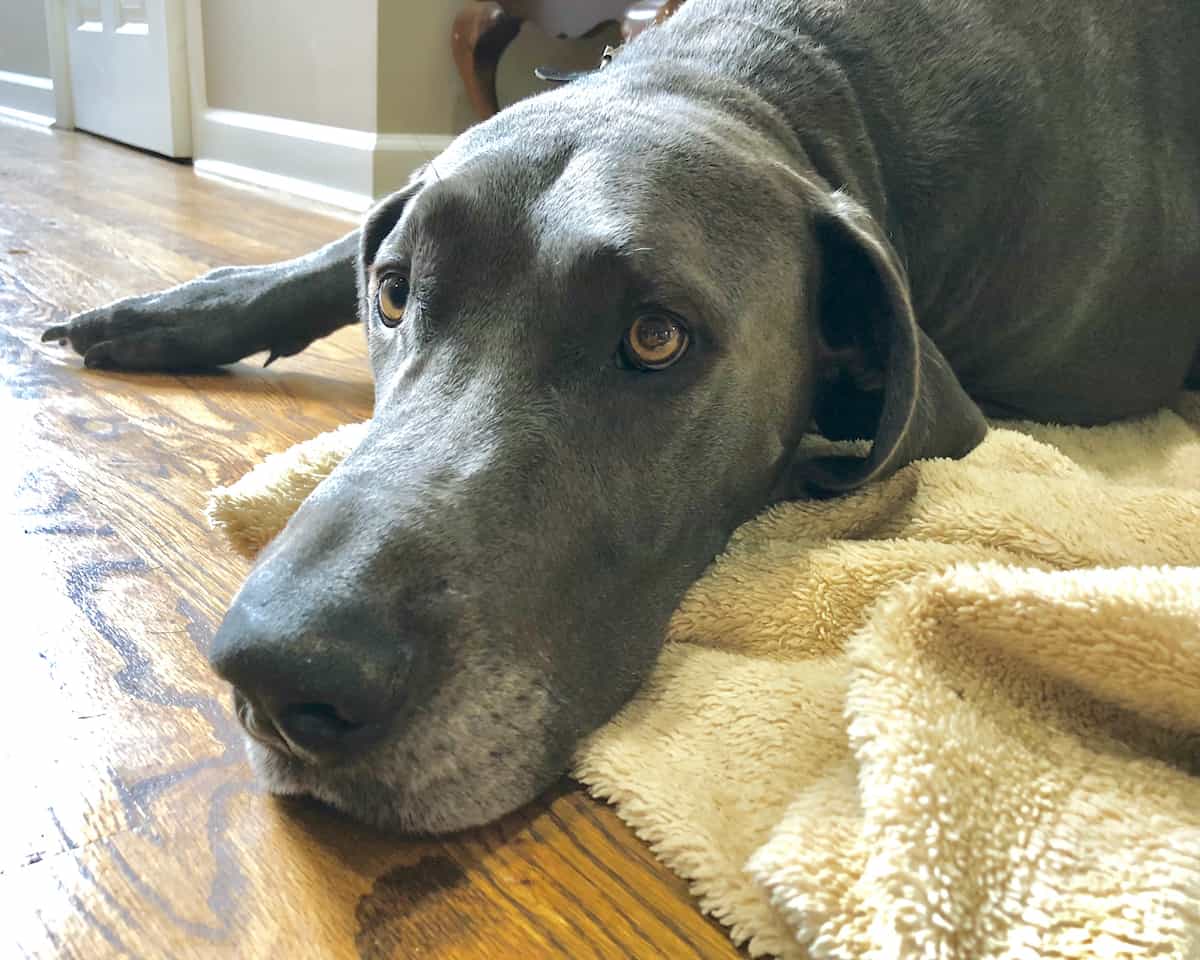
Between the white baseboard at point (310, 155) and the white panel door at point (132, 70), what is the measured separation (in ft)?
0.67

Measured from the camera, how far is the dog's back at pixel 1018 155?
1.49 metres

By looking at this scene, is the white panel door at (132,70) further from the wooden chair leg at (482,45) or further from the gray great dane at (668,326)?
the gray great dane at (668,326)

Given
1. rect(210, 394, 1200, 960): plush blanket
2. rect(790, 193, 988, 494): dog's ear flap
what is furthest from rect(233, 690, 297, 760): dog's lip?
rect(790, 193, 988, 494): dog's ear flap

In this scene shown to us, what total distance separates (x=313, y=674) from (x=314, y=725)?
0.06 meters

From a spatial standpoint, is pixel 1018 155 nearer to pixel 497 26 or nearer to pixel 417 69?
pixel 497 26

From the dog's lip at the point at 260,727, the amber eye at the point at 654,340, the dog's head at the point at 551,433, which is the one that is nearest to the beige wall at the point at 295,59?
the dog's head at the point at 551,433

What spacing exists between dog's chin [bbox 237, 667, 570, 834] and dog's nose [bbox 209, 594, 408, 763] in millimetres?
26

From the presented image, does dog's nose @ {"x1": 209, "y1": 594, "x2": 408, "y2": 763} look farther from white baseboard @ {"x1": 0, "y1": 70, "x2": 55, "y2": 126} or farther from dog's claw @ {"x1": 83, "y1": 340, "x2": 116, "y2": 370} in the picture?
white baseboard @ {"x1": 0, "y1": 70, "x2": 55, "y2": 126}

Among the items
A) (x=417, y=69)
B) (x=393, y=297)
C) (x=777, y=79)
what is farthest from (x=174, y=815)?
(x=417, y=69)

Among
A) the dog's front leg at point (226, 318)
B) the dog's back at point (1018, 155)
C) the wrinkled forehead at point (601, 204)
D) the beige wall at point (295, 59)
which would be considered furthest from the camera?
the beige wall at point (295, 59)

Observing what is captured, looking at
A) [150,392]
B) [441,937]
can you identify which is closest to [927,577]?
[441,937]

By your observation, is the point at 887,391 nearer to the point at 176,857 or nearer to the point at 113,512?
the point at 176,857

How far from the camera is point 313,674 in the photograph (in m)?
0.77

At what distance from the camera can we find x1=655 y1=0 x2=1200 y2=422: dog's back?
149cm
